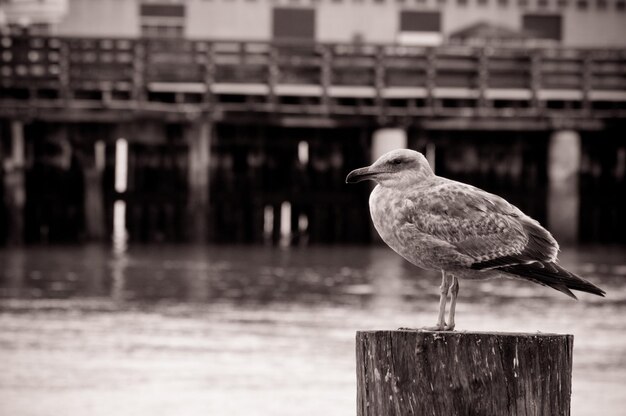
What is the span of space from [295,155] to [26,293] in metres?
13.9

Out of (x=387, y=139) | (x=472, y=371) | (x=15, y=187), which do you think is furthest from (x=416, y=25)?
(x=472, y=371)

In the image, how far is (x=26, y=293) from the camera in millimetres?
16469

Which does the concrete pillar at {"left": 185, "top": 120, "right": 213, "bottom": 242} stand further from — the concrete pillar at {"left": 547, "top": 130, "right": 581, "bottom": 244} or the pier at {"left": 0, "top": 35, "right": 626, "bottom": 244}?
the concrete pillar at {"left": 547, "top": 130, "right": 581, "bottom": 244}

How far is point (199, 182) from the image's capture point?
27.7 meters

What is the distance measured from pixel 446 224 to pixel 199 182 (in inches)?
879

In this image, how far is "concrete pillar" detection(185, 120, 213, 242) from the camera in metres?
27.6

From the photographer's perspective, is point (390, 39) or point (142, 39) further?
point (390, 39)

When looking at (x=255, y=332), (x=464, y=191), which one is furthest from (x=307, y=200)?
(x=464, y=191)

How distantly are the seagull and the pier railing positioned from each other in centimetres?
2234

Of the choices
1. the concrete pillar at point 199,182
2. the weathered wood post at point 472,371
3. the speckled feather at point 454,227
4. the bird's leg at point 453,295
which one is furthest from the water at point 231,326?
the concrete pillar at point 199,182

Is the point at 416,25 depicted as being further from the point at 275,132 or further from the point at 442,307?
the point at 442,307

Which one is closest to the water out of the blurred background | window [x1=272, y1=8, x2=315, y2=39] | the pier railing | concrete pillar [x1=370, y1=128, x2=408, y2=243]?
the blurred background

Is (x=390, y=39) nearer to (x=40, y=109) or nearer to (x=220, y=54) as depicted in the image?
(x=220, y=54)

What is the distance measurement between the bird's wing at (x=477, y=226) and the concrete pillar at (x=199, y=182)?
22112 mm
